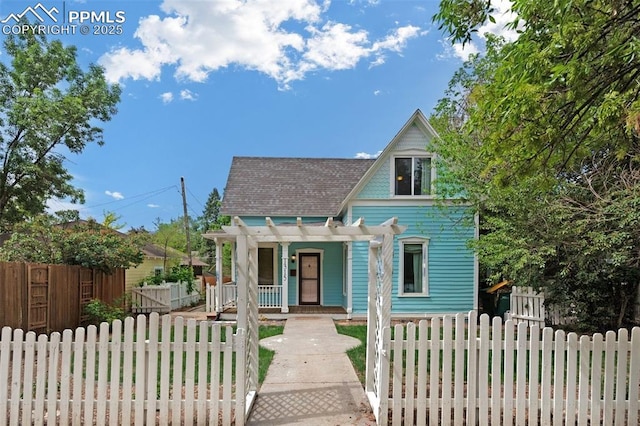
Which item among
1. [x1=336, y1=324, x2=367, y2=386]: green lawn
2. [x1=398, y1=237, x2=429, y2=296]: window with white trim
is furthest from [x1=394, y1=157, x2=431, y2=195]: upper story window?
[x1=336, y1=324, x2=367, y2=386]: green lawn

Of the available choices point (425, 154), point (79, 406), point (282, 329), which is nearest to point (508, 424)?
point (79, 406)

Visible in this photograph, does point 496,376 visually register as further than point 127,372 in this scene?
Yes

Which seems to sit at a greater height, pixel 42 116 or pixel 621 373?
pixel 42 116

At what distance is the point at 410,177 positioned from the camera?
12047 mm

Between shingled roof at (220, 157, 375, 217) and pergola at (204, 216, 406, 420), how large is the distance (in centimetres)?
843

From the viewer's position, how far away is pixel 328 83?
1973 centimetres

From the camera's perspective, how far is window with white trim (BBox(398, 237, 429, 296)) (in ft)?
39.5

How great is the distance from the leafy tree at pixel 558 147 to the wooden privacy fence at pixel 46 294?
8.61 meters

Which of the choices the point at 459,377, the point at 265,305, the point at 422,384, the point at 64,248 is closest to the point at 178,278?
the point at 265,305

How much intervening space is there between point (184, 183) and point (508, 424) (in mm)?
27621

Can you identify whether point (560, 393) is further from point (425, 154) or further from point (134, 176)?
point (134, 176)

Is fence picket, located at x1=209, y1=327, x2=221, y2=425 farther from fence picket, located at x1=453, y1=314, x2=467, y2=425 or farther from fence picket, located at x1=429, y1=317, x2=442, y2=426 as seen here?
fence picket, located at x1=453, y1=314, x2=467, y2=425

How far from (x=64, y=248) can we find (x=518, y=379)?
10.6 meters

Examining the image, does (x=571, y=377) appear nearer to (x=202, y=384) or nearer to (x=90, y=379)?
(x=202, y=384)
